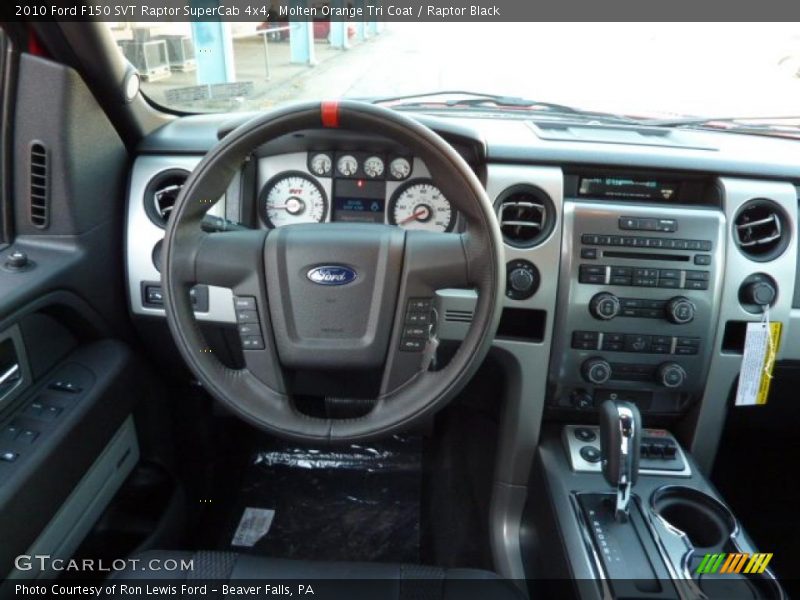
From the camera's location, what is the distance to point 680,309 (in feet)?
5.35

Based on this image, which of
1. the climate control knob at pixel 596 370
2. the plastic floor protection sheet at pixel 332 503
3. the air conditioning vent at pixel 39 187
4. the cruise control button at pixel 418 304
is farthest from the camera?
the plastic floor protection sheet at pixel 332 503

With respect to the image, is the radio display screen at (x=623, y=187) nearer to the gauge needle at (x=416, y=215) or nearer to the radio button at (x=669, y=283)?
the radio button at (x=669, y=283)

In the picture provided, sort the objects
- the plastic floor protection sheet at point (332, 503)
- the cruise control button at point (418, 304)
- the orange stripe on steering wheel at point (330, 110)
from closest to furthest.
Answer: the orange stripe on steering wheel at point (330, 110)
the cruise control button at point (418, 304)
the plastic floor protection sheet at point (332, 503)

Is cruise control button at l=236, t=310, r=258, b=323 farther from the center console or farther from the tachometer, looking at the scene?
the center console

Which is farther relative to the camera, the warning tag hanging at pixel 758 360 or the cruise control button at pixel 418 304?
the warning tag hanging at pixel 758 360

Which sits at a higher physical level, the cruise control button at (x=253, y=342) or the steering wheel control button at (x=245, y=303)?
the steering wheel control button at (x=245, y=303)

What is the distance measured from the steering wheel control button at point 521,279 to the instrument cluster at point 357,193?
0.23m

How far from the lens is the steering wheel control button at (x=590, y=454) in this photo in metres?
1.70

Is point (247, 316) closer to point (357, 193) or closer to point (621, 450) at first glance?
point (357, 193)

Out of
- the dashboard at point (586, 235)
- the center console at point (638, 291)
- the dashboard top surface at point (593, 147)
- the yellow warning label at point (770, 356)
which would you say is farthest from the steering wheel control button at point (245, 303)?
the yellow warning label at point (770, 356)

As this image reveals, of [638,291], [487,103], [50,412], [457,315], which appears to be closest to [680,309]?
[638,291]

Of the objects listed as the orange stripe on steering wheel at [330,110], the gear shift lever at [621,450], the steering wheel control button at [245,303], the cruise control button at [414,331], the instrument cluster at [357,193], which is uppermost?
the orange stripe on steering wheel at [330,110]

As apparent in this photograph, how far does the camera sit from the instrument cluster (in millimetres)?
1733

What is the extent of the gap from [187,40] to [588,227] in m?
1.40
